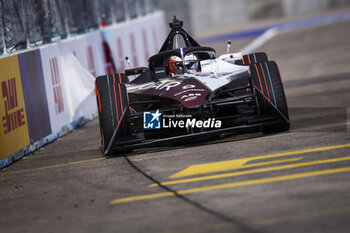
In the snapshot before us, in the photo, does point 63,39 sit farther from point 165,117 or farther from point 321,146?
point 321,146

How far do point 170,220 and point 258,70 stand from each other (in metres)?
4.29

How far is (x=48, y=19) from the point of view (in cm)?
1501

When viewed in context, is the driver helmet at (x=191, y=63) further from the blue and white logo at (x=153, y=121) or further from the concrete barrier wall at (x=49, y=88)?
the concrete barrier wall at (x=49, y=88)

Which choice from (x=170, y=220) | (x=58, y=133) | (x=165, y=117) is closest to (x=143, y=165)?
(x=165, y=117)

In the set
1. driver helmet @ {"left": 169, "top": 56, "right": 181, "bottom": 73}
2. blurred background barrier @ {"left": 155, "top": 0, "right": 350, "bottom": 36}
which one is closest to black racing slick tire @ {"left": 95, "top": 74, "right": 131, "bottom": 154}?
driver helmet @ {"left": 169, "top": 56, "right": 181, "bottom": 73}

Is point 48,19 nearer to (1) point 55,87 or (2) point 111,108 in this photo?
(1) point 55,87

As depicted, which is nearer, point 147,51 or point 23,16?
point 23,16

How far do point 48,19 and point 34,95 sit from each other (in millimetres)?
3093

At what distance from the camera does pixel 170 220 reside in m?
6.17

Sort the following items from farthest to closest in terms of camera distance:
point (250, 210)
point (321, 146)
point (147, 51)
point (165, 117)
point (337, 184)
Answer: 1. point (147, 51)
2. point (165, 117)
3. point (321, 146)
4. point (337, 184)
5. point (250, 210)

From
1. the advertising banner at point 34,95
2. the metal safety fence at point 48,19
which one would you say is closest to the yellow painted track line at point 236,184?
the advertising banner at point 34,95

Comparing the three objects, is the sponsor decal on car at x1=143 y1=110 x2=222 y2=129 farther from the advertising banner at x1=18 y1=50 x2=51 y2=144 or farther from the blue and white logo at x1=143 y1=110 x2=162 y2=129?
the advertising banner at x1=18 y1=50 x2=51 y2=144

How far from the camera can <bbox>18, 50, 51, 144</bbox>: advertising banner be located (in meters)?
12.0

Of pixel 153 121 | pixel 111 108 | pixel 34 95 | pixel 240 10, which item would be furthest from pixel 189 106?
pixel 240 10
